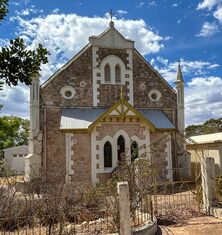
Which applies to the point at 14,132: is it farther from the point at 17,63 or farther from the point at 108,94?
the point at 17,63

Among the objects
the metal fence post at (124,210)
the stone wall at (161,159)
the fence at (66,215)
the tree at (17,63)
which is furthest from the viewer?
the stone wall at (161,159)

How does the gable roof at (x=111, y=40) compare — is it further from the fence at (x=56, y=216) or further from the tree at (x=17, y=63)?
the tree at (x=17, y=63)

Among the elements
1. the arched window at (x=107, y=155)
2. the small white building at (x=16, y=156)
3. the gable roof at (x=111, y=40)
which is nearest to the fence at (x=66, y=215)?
the arched window at (x=107, y=155)

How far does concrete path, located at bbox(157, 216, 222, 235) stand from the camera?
32.9 feet

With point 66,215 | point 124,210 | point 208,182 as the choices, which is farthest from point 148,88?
point 124,210

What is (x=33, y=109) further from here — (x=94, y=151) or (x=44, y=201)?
(x=44, y=201)

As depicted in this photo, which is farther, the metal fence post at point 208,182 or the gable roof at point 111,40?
the gable roof at point 111,40

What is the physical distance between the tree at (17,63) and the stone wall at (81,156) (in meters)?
12.8

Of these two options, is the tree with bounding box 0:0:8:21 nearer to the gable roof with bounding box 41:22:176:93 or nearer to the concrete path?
the concrete path

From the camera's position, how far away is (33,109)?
20.0 m

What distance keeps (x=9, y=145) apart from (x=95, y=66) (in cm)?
3579

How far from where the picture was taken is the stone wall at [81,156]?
1889 cm

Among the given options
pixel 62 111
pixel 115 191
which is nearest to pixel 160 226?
pixel 115 191

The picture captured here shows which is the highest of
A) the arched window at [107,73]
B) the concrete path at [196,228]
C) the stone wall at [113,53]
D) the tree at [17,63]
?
the stone wall at [113,53]
